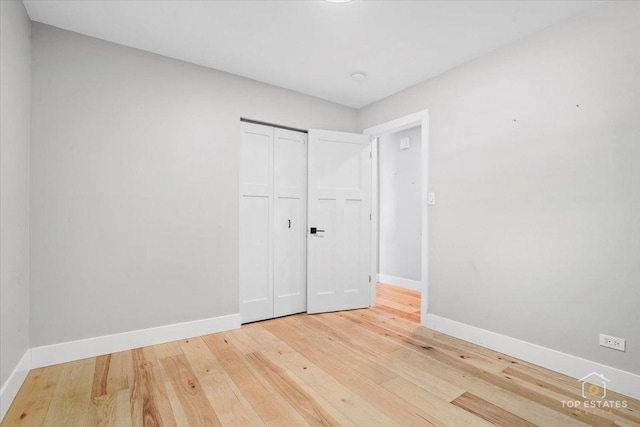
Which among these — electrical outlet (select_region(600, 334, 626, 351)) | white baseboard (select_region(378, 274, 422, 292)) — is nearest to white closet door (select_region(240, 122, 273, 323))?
white baseboard (select_region(378, 274, 422, 292))

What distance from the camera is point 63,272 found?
7.75ft

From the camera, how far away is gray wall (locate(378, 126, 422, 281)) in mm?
4871

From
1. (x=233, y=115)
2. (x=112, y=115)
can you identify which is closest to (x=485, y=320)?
(x=233, y=115)

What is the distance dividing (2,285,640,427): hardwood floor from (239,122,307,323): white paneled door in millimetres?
572

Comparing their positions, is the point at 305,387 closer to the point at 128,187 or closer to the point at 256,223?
the point at 256,223

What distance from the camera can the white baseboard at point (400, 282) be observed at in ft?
15.7

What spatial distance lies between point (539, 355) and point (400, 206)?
10.1ft

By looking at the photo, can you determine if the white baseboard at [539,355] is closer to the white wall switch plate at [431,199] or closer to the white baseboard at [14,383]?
the white wall switch plate at [431,199]

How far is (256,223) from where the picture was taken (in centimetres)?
332

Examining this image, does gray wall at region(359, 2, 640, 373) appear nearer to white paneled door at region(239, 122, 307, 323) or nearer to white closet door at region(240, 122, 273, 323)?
white paneled door at region(239, 122, 307, 323)

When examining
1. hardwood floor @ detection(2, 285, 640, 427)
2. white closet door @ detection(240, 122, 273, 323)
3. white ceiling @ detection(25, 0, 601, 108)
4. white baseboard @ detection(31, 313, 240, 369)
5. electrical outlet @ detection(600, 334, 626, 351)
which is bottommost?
hardwood floor @ detection(2, 285, 640, 427)

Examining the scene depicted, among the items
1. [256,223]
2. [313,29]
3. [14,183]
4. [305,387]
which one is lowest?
[305,387]

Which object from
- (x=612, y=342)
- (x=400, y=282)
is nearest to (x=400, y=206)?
(x=400, y=282)

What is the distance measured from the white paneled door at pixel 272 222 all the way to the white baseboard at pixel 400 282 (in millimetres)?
2027
